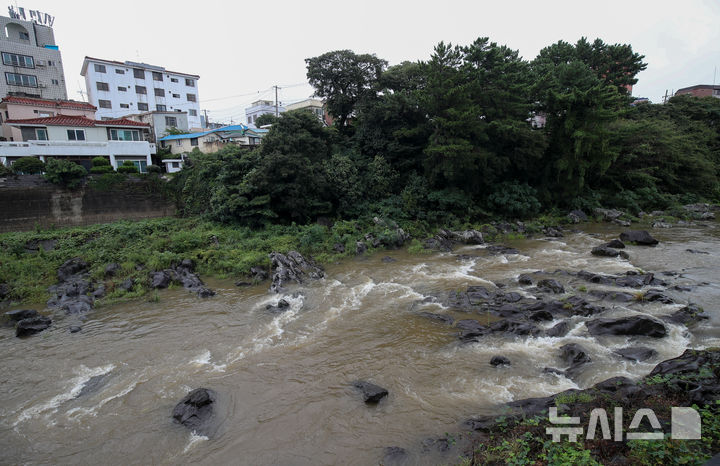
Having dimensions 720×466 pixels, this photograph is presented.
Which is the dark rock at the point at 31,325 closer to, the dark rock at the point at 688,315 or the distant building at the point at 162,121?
the dark rock at the point at 688,315

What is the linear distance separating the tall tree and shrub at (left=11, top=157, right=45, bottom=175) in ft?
67.3

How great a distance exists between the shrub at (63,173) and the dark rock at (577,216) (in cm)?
3520

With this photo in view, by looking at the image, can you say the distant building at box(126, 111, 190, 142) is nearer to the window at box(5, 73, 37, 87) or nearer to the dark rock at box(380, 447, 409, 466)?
the window at box(5, 73, 37, 87)

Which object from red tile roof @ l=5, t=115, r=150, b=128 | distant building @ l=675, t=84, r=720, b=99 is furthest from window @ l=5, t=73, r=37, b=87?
distant building @ l=675, t=84, r=720, b=99

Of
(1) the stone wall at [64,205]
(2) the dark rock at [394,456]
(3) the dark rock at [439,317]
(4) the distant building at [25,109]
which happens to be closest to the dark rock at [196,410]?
(2) the dark rock at [394,456]

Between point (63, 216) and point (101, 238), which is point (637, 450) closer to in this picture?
point (101, 238)

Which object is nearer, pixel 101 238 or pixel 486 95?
pixel 101 238

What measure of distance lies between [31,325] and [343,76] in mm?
26492

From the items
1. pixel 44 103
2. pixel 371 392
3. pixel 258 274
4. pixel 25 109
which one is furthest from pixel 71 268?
pixel 44 103

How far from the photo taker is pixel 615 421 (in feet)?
19.3

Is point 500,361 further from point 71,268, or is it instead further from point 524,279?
point 71,268

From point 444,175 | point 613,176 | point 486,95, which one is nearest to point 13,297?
point 444,175

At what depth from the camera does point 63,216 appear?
24062 mm

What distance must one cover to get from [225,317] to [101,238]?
→ 12.9 meters
